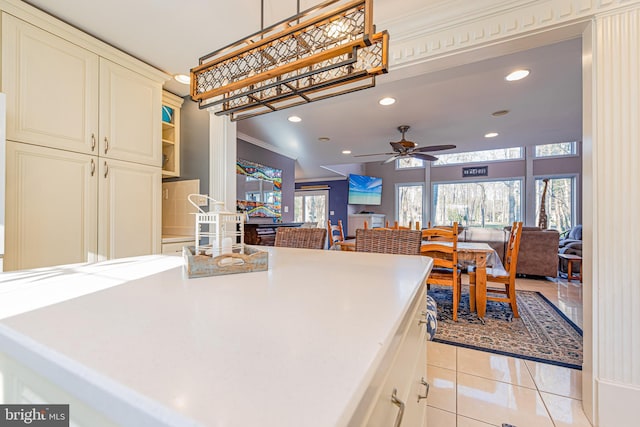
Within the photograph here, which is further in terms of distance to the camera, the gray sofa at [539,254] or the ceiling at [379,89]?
the gray sofa at [539,254]

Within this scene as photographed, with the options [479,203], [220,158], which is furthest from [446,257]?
[479,203]

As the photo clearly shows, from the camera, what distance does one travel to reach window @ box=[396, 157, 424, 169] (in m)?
8.82

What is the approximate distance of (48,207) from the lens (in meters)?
1.76

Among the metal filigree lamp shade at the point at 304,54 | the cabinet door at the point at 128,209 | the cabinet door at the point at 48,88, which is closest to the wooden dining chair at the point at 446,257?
the metal filigree lamp shade at the point at 304,54

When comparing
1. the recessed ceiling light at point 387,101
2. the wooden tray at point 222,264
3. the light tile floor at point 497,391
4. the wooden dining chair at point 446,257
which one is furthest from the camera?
the recessed ceiling light at point 387,101

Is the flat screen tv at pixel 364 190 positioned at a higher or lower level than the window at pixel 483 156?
lower

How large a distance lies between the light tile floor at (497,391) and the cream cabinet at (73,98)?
271 centimetres

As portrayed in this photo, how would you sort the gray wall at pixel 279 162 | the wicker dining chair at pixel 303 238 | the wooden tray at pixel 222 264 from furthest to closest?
1. the gray wall at pixel 279 162
2. the wicker dining chair at pixel 303 238
3. the wooden tray at pixel 222 264

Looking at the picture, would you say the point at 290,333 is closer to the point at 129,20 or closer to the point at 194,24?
the point at 194,24

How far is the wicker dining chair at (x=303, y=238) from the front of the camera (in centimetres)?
197

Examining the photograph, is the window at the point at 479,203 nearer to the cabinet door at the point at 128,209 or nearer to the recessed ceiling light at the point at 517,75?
the recessed ceiling light at the point at 517,75

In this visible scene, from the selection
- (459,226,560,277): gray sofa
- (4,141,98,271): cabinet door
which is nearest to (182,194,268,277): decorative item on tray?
(4,141,98,271): cabinet door

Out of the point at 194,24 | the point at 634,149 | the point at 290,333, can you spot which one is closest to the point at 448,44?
the point at 634,149

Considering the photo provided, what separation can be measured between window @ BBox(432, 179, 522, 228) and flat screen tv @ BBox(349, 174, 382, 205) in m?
1.72
